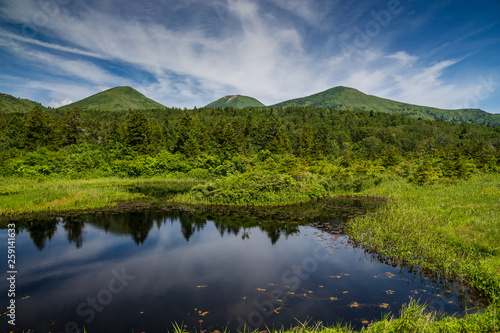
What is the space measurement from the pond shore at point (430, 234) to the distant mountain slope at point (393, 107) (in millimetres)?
140554

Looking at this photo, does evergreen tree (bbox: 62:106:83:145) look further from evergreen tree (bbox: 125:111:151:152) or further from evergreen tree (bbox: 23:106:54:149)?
evergreen tree (bbox: 125:111:151:152)

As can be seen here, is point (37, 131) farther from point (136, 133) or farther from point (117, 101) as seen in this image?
point (117, 101)

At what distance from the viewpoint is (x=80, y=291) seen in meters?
8.73

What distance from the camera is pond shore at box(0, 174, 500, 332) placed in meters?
5.71

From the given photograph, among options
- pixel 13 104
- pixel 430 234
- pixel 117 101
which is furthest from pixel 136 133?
pixel 13 104

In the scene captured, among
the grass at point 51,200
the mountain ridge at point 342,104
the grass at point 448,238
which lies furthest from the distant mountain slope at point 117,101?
the grass at point 448,238

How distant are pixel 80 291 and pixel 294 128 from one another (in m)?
65.1

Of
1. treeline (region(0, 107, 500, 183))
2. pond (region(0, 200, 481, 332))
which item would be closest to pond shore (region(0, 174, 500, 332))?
pond (region(0, 200, 481, 332))

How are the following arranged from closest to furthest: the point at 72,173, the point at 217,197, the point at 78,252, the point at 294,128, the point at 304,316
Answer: the point at 304,316 < the point at 78,252 < the point at 217,197 < the point at 72,173 < the point at 294,128

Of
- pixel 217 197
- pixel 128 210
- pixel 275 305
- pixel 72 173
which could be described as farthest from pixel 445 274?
pixel 72 173

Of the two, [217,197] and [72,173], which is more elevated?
[72,173]

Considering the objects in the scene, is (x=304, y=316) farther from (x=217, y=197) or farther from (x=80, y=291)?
(x=217, y=197)

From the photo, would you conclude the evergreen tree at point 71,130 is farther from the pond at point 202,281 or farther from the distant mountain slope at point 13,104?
the distant mountain slope at point 13,104

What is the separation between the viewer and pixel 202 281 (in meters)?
9.41
